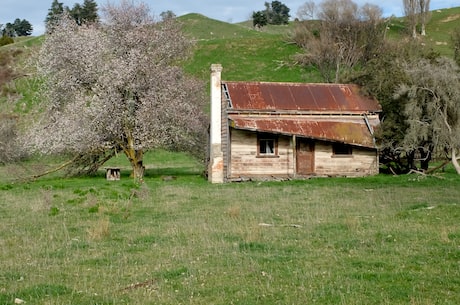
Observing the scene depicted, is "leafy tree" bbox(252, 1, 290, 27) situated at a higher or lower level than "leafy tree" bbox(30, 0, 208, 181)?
higher

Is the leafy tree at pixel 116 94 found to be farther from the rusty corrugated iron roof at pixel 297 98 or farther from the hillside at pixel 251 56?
the hillside at pixel 251 56

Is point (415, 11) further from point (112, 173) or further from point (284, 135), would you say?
point (112, 173)

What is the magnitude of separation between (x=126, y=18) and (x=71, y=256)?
23.2m

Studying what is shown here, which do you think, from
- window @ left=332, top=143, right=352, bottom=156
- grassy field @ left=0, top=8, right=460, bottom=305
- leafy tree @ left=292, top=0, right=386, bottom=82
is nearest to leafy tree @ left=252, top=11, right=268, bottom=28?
leafy tree @ left=292, top=0, right=386, bottom=82

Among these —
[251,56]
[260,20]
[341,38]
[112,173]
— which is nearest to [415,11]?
[341,38]

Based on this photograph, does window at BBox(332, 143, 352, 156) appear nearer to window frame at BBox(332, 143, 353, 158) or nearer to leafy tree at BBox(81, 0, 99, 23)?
window frame at BBox(332, 143, 353, 158)

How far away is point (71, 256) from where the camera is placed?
1041cm

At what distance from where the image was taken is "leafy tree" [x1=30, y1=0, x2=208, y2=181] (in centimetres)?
2872

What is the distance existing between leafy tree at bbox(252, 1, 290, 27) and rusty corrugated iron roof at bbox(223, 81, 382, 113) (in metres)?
74.4

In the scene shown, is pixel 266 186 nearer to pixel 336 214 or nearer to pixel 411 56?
pixel 336 214

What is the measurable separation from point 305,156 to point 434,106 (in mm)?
6897

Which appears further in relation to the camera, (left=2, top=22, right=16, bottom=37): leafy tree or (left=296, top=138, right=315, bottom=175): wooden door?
(left=2, top=22, right=16, bottom=37): leafy tree

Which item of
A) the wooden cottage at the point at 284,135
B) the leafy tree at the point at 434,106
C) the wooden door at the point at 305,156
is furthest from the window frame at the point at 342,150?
the leafy tree at the point at 434,106

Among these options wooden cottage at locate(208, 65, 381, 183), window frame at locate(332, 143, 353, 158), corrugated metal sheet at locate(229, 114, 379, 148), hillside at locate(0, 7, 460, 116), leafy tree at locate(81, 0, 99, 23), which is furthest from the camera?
leafy tree at locate(81, 0, 99, 23)
